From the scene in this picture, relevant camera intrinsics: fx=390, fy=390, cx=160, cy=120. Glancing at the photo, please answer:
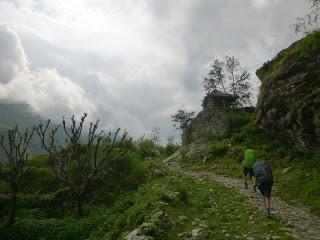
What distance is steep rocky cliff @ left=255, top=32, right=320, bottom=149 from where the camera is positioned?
26094 mm

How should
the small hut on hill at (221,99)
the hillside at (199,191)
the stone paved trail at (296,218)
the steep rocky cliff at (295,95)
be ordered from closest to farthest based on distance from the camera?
1. the stone paved trail at (296,218)
2. the hillside at (199,191)
3. the steep rocky cliff at (295,95)
4. the small hut on hill at (221,99)

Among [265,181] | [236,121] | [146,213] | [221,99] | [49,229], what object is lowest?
[49,229]

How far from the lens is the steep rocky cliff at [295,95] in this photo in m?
26.1

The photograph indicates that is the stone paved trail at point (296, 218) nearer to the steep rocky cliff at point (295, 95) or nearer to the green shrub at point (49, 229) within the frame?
the steep rocky cliff at point (295, 95)

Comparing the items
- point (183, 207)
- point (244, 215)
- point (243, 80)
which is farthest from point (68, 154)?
point (243, 80)

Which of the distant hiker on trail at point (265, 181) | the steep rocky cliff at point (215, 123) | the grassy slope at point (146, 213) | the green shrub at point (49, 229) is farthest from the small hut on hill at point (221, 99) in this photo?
the distant hiker on trail at point (265, 181)

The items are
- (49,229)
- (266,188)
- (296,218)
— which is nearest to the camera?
(296,218)

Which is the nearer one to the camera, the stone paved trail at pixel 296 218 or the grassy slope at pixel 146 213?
the stone paved trail at pixel 296 218

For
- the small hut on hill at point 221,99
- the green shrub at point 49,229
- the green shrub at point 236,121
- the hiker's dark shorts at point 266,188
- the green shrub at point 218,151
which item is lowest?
the green shrub at point 49,229

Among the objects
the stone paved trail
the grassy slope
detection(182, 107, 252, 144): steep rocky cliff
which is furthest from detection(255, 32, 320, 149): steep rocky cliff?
detection(182, 107, 252, 144): steep rocky cliff

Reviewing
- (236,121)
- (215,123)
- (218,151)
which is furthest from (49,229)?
(215,123)

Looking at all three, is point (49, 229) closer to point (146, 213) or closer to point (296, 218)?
point (146, 213)

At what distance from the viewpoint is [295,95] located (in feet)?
94.0

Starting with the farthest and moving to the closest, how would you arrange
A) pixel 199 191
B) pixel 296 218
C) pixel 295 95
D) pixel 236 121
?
pixel 236 121
pixel 295 95
pixel 199 191
pixel 296 218
